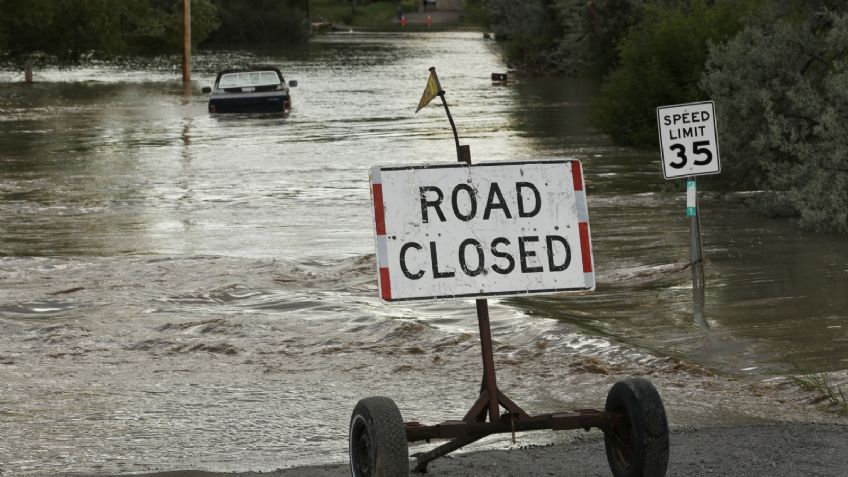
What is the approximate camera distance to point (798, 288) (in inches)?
514

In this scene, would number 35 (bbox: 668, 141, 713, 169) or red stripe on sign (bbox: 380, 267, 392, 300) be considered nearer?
red stripe on sign (bbox: 380, 267, 392, 300)

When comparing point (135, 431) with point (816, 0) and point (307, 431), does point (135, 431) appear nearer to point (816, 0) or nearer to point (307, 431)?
point (307, 431)

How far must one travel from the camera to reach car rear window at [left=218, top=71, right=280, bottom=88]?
126 feet

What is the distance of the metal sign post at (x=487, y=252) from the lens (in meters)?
6.73

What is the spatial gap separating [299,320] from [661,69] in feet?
63.5

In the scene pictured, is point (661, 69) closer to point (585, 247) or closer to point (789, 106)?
point (789, 106)

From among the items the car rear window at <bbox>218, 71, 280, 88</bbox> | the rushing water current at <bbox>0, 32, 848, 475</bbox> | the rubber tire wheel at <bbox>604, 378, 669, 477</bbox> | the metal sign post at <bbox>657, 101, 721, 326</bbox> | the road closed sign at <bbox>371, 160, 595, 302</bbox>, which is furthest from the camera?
the car rear window at <bbox>218, 71, 280, 88</bbox>

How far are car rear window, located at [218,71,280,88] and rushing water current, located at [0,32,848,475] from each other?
11997 mm

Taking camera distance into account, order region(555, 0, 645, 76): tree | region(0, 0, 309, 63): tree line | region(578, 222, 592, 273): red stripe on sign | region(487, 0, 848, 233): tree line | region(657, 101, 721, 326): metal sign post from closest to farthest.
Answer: region(578, 222, 592, 273): red stripe on sign, region(657, 101, 721, 326): metal sign post, region(487, 0, 848, 233): tree line, region(555, 0, 645, 76): tree, region(0, 0, 309, 63): tree line

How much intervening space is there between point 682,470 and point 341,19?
150 meters

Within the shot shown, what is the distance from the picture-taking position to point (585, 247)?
277 inches

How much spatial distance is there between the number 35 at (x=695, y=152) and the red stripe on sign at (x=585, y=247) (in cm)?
647

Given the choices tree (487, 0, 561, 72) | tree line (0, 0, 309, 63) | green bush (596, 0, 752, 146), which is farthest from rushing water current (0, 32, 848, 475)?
tree (487, 0, 561, 72)

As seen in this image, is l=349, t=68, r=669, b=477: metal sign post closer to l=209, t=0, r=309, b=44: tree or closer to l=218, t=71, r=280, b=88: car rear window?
l=218, t=71, r=280, b=88: car rear window
